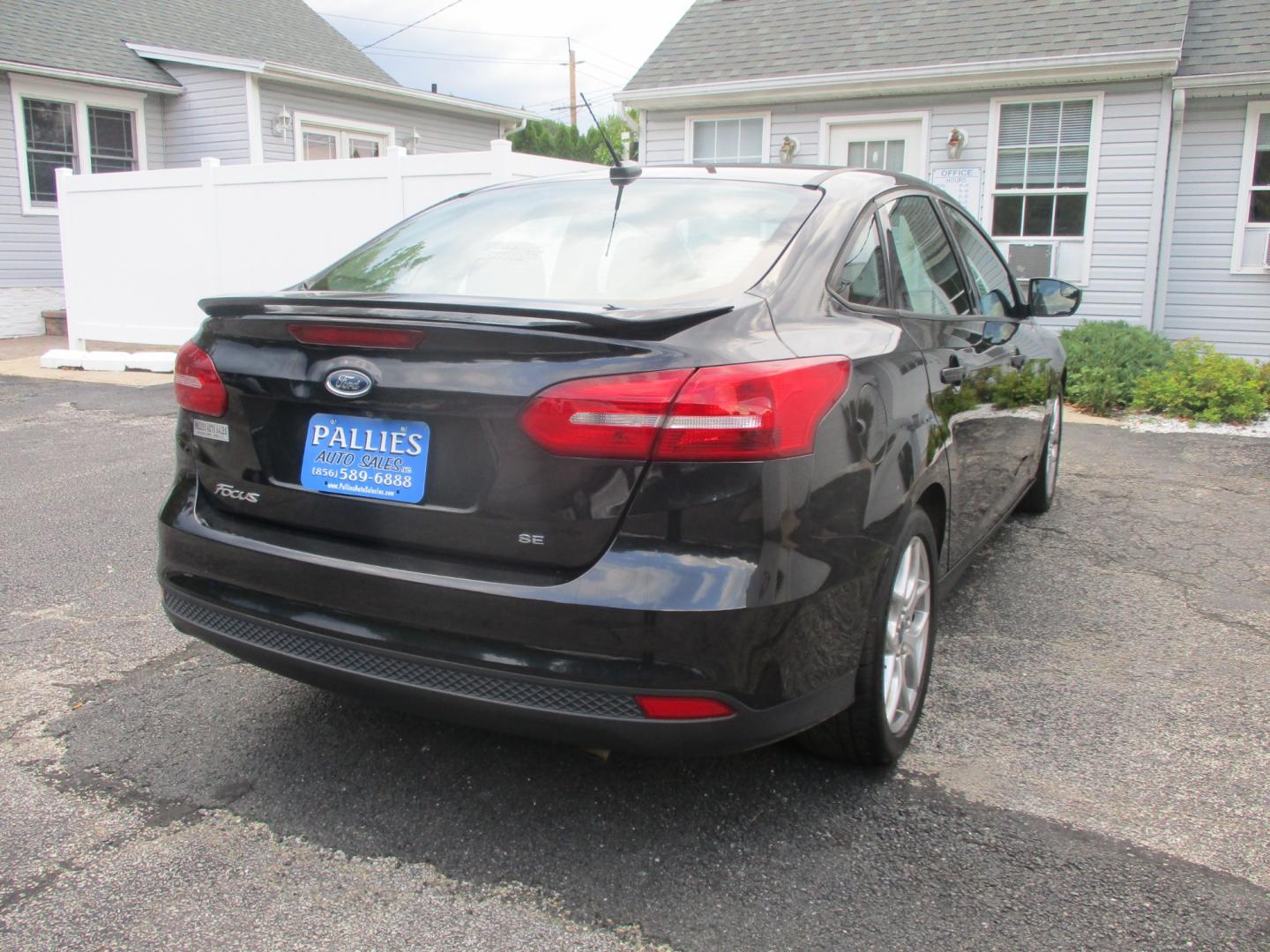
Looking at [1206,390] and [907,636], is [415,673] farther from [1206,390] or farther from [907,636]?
[1206,390]

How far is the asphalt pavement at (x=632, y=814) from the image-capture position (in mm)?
2197

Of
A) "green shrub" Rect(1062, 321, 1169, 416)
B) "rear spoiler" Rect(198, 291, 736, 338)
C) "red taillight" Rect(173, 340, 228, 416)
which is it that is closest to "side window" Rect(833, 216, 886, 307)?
"rear spoiler" Rect(198, 291, 736, 338)

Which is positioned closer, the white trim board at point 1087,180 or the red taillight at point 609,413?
the red taillight at point 609,413

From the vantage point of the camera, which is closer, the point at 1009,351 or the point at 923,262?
the point at 923,262

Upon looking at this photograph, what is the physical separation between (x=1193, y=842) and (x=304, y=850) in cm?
209

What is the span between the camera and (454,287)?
286 centimetres

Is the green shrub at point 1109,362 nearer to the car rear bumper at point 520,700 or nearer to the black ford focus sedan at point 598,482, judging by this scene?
the black ford focus sedan at point 598,482

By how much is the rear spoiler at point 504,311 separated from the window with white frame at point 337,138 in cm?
1505

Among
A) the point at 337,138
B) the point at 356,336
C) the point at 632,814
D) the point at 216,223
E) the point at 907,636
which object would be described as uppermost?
the point at 337,138

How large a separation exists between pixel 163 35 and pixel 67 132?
2.56m

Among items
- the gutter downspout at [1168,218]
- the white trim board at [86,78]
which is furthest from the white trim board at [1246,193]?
the white trim board at [86,78]

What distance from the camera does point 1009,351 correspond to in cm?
403

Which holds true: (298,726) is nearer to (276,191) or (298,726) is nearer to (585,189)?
(585,189)

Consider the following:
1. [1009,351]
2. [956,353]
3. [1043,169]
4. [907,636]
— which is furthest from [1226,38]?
[907,636]
